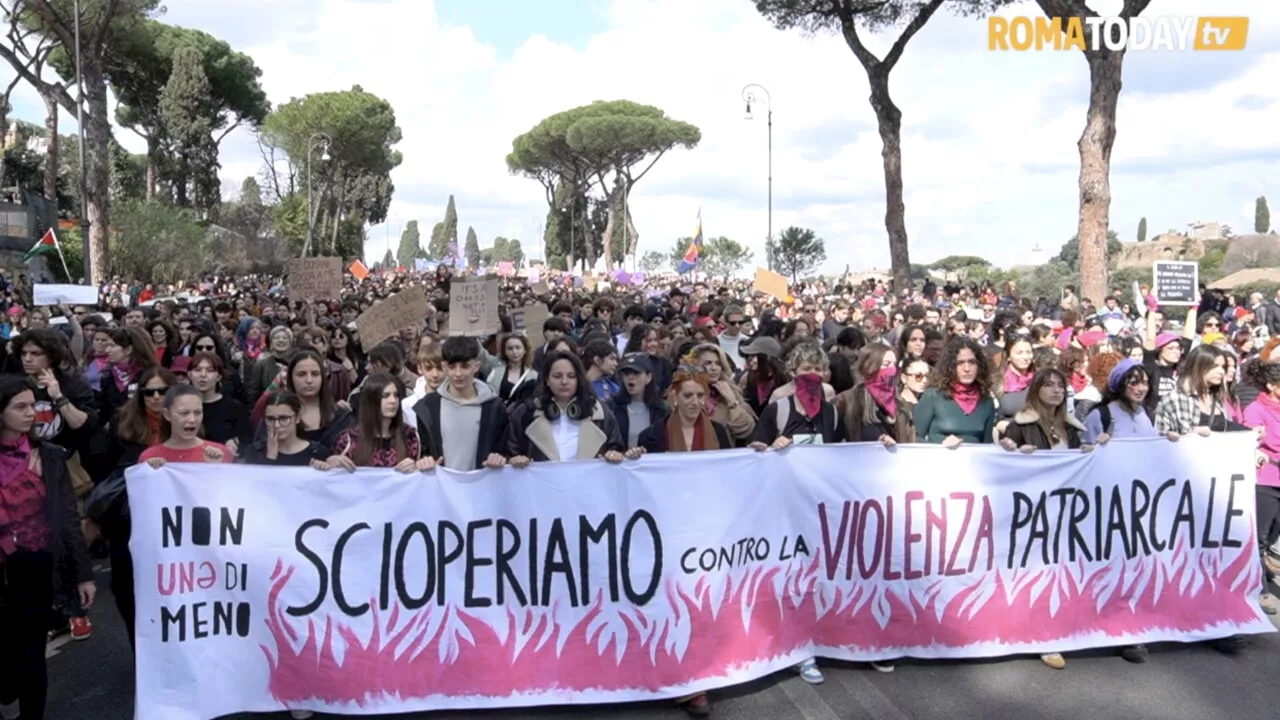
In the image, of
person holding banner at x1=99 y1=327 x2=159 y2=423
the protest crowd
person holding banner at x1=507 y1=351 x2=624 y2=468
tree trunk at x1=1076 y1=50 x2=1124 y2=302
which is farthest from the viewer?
tree trunk at x1=1076 y1=50 x2=1124 y2=302

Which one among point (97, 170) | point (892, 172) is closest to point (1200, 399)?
point (892, 172)

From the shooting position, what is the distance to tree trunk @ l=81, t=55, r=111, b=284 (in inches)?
914

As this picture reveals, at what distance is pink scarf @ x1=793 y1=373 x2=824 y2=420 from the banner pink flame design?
2.98ft

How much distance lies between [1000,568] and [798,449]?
3.63ft

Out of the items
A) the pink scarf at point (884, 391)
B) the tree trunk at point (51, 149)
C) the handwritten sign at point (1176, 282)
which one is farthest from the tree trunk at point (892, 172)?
the tree trunk at point (51, 149)

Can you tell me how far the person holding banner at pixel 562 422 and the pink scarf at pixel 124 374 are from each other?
343 centimetres

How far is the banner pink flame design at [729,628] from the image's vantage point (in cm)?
Result: 418

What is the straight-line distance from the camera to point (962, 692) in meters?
4.45

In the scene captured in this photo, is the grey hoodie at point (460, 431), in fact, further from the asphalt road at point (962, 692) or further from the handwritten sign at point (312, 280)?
the handwritten sign at point (312, 280)

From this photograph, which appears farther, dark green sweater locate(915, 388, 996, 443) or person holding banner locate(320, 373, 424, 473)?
dark green sweater locate(915, 388, 996, 443)

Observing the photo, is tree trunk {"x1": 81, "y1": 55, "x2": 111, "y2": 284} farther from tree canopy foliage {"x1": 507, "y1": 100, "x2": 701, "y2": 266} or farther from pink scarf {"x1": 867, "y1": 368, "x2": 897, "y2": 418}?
tree canopy foliage {"x1": 507, "y1": 100, "x2": 701, "y2": 266}

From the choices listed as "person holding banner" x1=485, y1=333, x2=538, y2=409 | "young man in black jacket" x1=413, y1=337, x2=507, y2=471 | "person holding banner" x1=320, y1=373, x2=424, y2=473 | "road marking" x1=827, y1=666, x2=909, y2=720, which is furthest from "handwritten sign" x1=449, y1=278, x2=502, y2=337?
"road marking" x1=827, y1=666, x2=909, y2=720

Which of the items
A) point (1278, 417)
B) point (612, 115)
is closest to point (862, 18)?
point (1278, 417)

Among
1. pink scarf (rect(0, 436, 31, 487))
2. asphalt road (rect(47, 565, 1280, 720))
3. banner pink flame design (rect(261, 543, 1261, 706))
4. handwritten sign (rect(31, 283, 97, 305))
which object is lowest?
asphalt road (rect(47, 565, 1280, 720))
